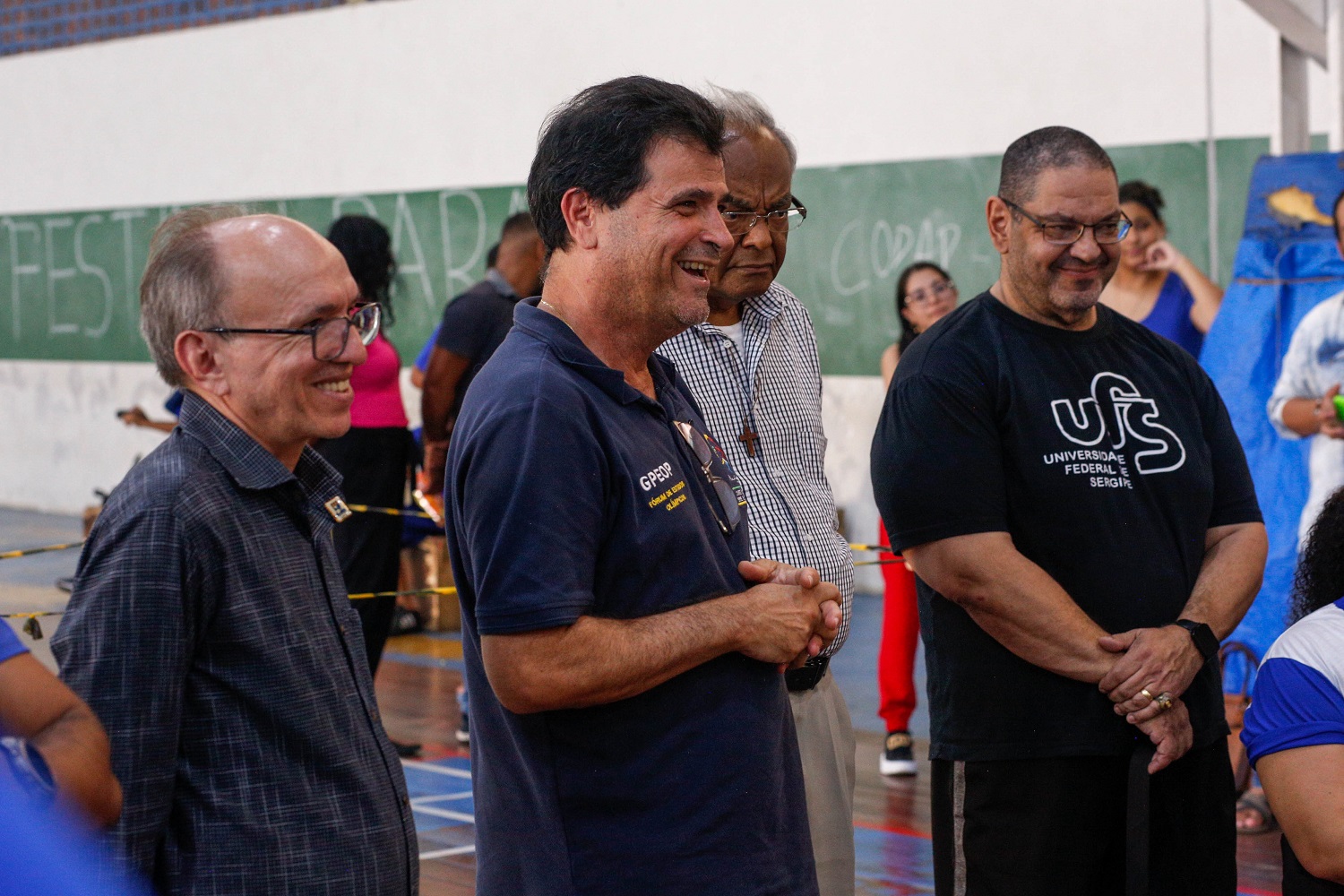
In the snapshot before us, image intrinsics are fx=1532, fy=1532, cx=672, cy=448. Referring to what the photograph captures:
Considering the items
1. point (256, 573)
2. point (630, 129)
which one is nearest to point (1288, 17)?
point (630, 129)

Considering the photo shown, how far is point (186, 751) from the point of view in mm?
2004

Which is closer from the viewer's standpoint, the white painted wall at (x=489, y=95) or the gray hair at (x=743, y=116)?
the gray hair at (x=743, y=116)

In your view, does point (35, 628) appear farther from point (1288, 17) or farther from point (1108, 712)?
point (1288, 17)

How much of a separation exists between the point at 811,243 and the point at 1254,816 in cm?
553

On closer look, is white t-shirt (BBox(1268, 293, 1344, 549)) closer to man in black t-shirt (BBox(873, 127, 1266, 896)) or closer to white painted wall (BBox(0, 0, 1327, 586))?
man in black t-shirt (BBox(873, 127, 1266, 896))

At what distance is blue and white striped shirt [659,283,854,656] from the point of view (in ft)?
9.53

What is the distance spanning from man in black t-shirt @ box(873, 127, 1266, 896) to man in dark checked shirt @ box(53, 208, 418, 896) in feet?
3.98

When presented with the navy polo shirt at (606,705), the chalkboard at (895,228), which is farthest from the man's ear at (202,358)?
the chalkboard at (895,228)

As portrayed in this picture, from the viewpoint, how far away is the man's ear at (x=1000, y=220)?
3215 mm

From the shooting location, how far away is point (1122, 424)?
3039mm

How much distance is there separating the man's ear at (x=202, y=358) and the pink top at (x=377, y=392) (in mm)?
3767

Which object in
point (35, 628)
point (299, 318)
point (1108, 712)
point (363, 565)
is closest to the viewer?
point (299, 318)

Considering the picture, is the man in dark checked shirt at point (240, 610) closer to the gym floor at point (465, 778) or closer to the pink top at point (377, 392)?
the gym floor at point (465, 778)

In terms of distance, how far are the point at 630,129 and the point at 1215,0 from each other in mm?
6796
